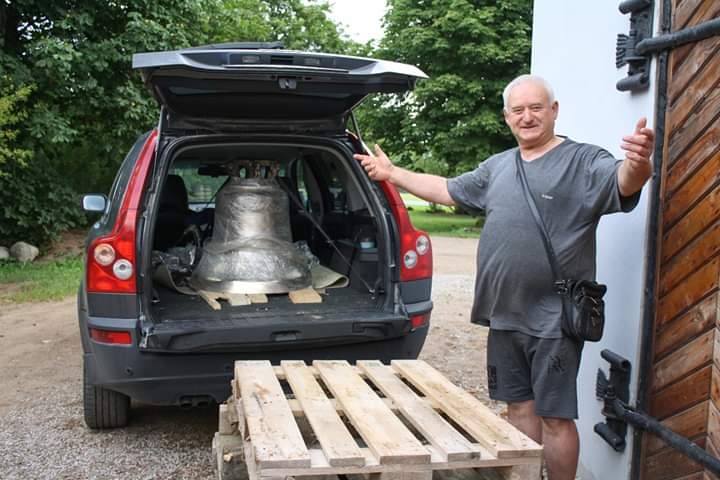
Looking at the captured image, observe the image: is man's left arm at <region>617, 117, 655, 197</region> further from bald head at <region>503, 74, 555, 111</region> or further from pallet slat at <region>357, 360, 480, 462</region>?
pallet slat at <region>357, 360, 480, 462</region>

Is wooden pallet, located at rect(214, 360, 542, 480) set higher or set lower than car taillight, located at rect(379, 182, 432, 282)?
lower

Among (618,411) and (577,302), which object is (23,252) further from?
(577,302)

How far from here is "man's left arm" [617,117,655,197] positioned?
7.41 feet

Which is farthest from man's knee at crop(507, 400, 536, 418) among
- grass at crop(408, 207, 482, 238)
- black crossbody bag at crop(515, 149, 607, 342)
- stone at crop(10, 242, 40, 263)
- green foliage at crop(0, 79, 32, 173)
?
grass at crop(408, 207, 482, 238)

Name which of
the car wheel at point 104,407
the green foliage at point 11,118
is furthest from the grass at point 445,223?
the car wheel at point 104,407

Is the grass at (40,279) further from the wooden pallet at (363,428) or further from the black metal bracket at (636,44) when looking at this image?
the black metal bracket at (636,44)

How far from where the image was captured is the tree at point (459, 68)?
21.0 m

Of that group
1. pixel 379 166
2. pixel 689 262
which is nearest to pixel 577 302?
pixel 689 262

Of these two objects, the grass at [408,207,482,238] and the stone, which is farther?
the grass at [408,207,482,238]

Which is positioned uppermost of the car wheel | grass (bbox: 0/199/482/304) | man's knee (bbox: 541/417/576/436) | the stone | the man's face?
the man's face

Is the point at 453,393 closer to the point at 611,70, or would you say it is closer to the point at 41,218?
the point at 611,70

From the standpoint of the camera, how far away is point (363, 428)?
2.31 metres

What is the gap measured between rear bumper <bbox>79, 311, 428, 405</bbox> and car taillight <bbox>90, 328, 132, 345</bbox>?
0.8 inches

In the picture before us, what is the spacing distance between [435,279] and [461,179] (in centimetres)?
749
